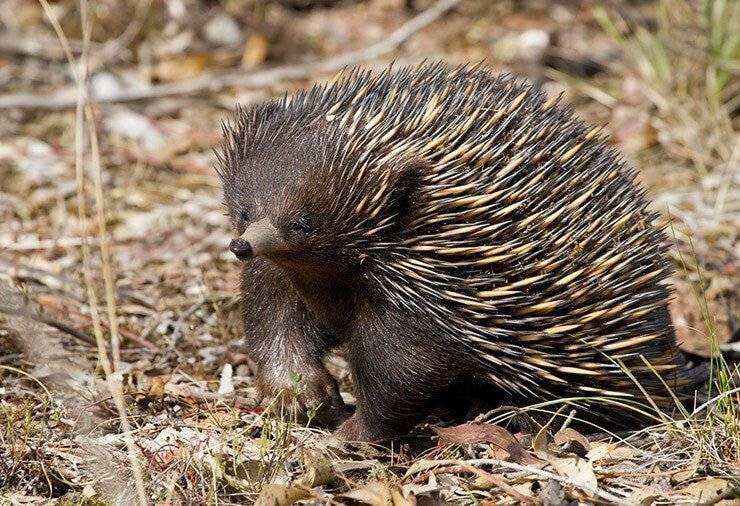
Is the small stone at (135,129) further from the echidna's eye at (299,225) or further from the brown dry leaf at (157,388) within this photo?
the echidna's eye at (299,225)

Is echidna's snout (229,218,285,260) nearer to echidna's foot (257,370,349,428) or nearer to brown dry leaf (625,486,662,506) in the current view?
echidna's foot (257,370,349,428)

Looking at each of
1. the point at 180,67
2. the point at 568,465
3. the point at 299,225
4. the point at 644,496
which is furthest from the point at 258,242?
the point at 180,67

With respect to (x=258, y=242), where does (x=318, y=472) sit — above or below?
below

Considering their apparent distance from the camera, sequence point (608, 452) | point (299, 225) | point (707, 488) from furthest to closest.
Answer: point (608, 452)
point (299, 225)
point (707, 488)

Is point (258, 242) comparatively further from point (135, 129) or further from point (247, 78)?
point (247, 78)

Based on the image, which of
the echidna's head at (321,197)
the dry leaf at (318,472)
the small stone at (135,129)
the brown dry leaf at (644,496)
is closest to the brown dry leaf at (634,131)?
the small stone at (135,129)

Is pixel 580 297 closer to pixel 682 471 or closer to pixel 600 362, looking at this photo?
pixel 600 362
